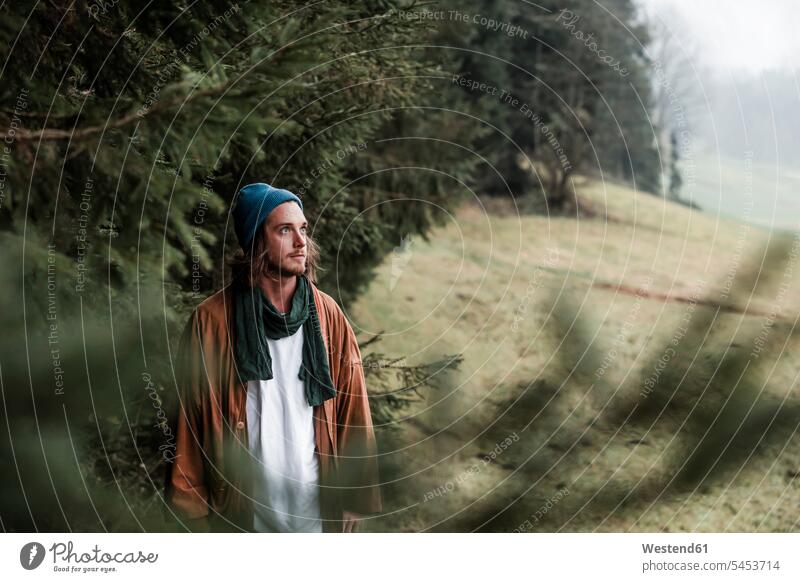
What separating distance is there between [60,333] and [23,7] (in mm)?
1859

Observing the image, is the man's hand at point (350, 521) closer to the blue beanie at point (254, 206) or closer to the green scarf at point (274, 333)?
the green scarf at point (274, 333)

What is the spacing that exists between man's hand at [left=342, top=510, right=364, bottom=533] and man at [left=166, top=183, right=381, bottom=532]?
0.06 ft

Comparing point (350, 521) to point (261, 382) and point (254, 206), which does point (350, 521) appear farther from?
point (254, 206)

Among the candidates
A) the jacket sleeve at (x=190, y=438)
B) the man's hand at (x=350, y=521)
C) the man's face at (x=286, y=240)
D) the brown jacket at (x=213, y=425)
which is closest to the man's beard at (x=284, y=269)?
the man's face at (x=286, y=240)

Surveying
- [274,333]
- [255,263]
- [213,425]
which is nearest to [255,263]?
[255,263]

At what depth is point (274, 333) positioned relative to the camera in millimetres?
2732

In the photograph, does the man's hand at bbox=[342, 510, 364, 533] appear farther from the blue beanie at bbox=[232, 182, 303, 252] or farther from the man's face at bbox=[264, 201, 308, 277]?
the blue beanie at bbox=[232, 182, 303, 252]

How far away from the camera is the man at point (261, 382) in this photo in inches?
106
